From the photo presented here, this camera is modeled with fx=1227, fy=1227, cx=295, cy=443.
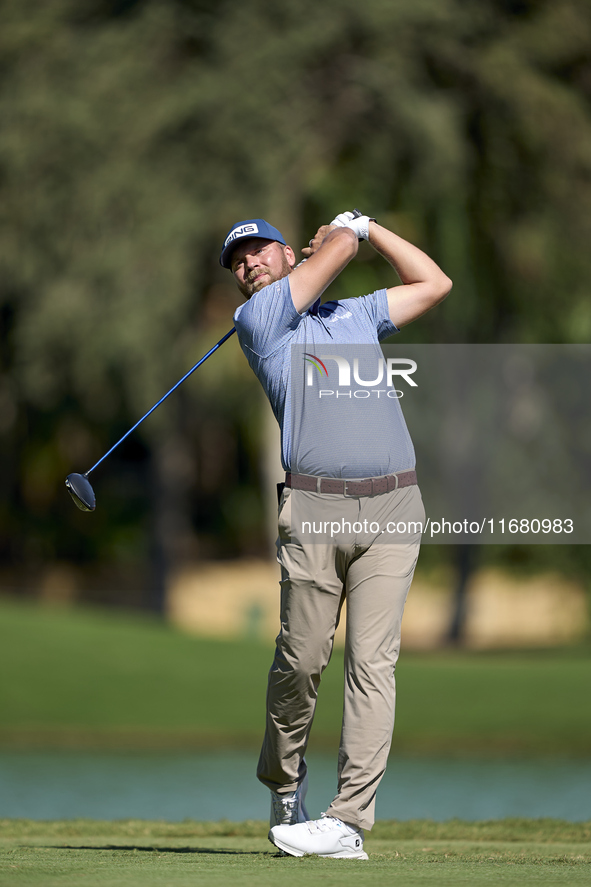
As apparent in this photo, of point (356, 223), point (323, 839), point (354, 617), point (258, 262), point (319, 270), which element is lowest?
point (323, 839)

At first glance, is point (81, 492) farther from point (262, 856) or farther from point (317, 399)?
point (262, 856)

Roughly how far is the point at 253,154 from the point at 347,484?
37.9 ft

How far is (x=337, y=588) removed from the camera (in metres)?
3.66

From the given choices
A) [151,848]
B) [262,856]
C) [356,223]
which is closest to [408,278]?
[356,223]

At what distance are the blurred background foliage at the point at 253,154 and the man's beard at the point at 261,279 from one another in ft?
36.0

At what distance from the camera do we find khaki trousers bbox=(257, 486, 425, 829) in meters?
3.59

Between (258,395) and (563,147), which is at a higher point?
(563,147)

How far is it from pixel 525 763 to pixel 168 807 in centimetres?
302

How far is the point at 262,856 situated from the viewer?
3654 millimetres

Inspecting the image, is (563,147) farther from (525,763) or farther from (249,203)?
(525,763)

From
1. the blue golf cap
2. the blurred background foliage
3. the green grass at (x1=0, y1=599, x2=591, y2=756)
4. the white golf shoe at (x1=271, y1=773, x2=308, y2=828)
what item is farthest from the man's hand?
the blurred background foliage

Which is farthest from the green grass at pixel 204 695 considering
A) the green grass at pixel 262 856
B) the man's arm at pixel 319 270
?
the man's arm at pixel 319 270

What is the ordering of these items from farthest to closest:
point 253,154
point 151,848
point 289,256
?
1. point 253,154
2. point 151,848
3. point 289,256

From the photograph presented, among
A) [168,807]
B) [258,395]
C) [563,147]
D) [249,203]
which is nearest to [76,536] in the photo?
[258,395]
